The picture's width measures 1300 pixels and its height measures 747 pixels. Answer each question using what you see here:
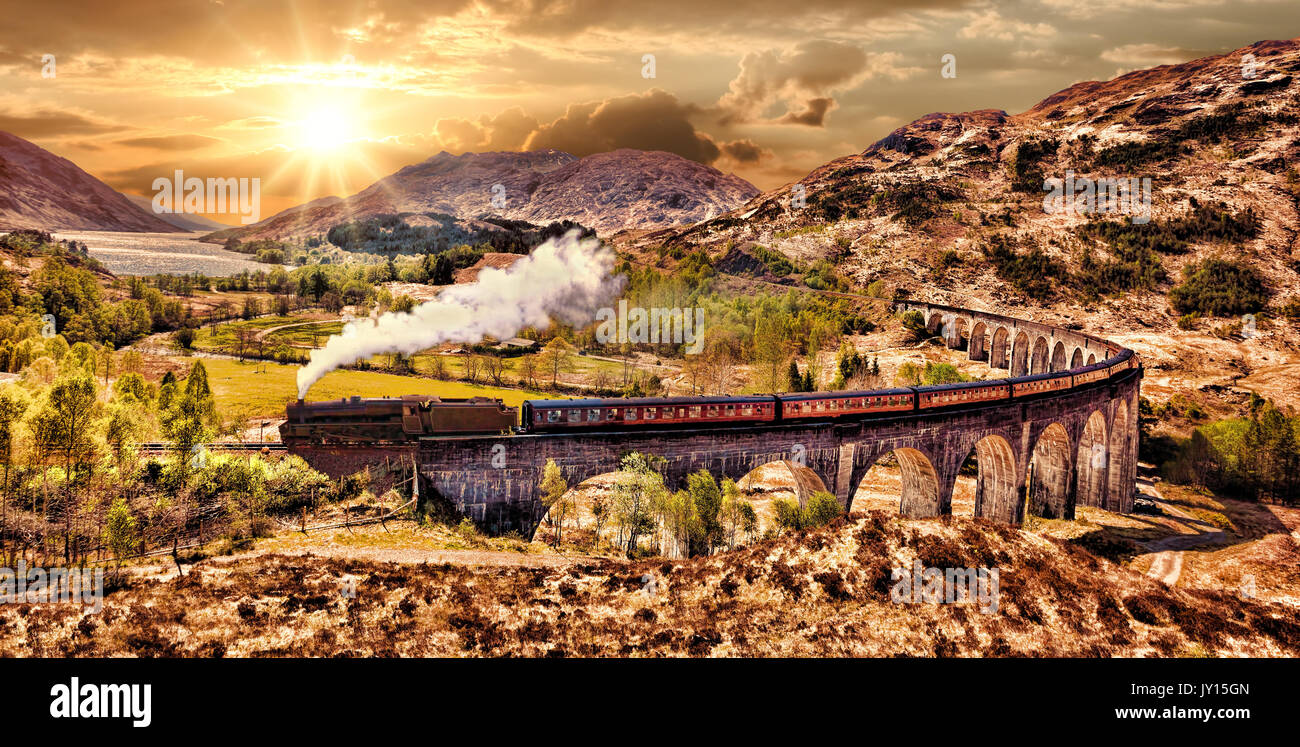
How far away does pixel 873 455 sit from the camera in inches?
1523

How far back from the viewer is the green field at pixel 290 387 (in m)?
75.9

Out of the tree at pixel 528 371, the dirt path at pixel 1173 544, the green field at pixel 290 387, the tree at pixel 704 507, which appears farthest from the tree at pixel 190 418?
the dirt path at pixel 1173 544

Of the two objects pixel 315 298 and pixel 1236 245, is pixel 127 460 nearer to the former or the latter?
pixel 315 298

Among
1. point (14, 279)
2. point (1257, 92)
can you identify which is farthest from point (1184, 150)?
point (14, 279)

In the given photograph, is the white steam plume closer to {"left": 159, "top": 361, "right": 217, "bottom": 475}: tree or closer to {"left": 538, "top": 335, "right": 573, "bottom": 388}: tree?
{"left": 159, "top": 361, "right": 217, "bottom": 475}: tree

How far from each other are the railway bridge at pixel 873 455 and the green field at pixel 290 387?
A: 45.3 metres

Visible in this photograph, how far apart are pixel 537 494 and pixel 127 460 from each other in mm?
21556

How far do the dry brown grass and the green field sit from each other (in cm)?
5147

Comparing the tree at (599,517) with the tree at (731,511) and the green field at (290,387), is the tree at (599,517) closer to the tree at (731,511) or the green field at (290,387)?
the tree at (731,511)

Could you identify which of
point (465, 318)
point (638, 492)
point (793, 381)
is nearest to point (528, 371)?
point (793, 381)

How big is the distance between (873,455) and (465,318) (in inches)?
1164

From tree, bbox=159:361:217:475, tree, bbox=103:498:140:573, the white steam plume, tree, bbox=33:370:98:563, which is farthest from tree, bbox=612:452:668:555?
tree, bbox=33:370:98:563

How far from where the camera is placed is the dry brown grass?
21672 mm

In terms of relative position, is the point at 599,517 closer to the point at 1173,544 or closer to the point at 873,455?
the point at 873,455
